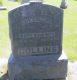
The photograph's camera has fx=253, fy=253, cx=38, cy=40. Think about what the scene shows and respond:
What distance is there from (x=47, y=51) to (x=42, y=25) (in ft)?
2.29

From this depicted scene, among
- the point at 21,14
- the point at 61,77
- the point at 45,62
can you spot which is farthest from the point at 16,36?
the point at 61,77

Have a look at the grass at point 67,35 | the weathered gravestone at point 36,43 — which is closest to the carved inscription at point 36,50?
the weathered gravestone at point 36,43

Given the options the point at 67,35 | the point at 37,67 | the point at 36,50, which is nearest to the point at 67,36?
the point at 67,35

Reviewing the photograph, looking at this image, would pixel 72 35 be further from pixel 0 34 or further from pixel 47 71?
pixel 47 71

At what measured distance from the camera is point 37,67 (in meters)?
6.32

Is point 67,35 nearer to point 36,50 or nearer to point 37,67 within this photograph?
point 36,50

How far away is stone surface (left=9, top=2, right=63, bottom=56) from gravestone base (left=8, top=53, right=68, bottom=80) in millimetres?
165

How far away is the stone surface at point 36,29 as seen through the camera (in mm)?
6090

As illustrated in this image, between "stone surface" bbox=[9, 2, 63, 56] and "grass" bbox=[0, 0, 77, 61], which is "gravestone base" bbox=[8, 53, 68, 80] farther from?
"grass" bbox=[0, 0, 77, 61]

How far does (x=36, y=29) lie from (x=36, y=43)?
0.37m

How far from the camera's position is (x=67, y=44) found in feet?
30.7

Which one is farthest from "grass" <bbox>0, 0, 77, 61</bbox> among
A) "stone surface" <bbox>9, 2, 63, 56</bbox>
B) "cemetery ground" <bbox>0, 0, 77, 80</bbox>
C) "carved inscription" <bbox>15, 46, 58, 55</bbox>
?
"stone surface" <bbox>9, 2, 63, 56</bbox>

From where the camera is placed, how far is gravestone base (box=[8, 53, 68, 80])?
20.6 feet

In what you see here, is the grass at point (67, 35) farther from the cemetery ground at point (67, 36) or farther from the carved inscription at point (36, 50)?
the carved inscription at point (36, 50)
